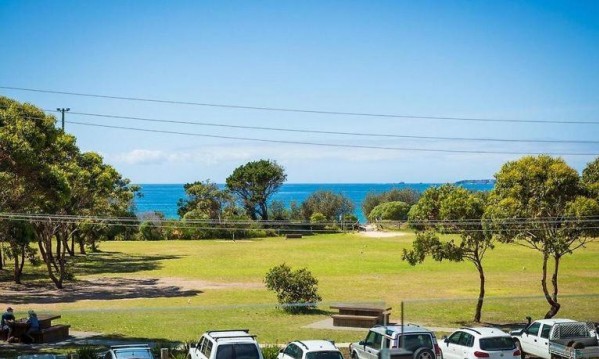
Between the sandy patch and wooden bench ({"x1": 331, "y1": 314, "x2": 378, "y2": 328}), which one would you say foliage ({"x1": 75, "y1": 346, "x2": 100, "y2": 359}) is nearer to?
wooden bench ({"x1": 331, "y1": 314, "x2": 378, "y2": 328})

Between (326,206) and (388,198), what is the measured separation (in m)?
24.9

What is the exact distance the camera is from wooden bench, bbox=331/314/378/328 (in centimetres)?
2875

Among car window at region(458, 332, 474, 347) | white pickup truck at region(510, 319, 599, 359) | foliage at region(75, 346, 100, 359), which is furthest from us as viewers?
foliage at region(75, 346, 100, 359)

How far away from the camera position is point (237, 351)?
1730 cm

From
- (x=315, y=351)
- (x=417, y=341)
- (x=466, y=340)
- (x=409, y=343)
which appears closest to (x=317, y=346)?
(x=315, y=351)

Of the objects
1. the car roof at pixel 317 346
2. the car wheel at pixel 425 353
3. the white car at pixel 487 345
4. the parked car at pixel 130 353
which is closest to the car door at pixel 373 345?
the car wheel at pixel 425 353

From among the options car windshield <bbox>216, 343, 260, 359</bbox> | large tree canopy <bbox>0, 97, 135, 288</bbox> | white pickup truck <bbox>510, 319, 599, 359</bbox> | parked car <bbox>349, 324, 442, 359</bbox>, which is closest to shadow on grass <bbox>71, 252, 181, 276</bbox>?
large tree canopy <bbox>0, 97, 135, 288</bbox>

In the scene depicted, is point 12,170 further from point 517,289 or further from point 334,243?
point 334,243

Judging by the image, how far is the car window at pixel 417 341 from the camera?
60.1ft

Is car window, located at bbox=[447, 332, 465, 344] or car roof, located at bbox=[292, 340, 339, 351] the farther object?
car window, located at bbox=[447, 332, 465, 344]

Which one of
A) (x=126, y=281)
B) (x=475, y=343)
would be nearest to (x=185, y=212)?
(x=126, y=281)

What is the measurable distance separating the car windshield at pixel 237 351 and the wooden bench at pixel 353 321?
12.0m

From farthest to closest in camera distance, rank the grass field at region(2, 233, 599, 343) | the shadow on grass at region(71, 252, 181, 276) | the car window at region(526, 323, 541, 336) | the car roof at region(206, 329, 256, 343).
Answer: the shadow on grass at region(71, 252, 181, 276)
the grass field at region(2, 233, 599, 343)
the car window at region(526, 323, 541, 336)
the car roof at region(206, 329, 256, 343)

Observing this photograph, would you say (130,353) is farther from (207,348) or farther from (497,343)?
(497,343)
